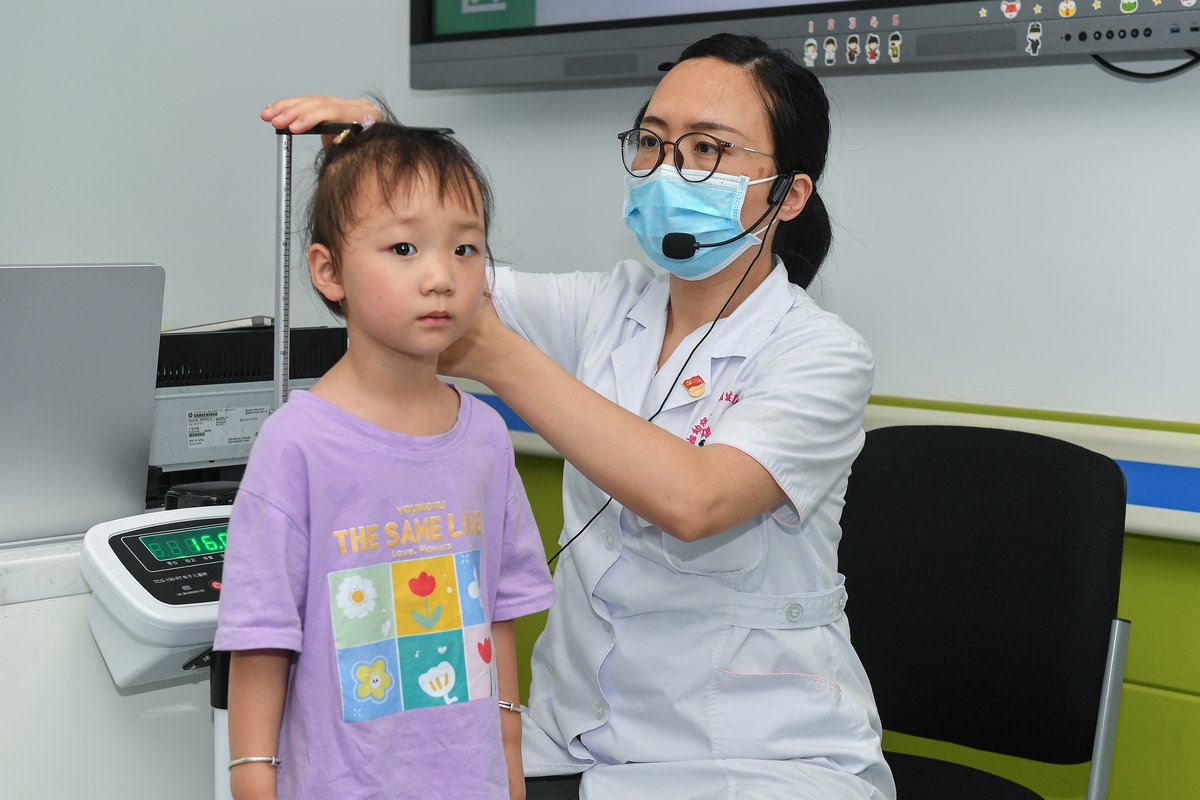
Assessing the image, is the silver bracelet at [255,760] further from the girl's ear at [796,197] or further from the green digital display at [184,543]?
the girl's ear at [796,197]

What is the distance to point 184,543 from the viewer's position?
Result: 47.5 inches

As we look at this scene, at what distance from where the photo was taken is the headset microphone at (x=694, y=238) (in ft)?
4.55

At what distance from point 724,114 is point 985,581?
698 mm

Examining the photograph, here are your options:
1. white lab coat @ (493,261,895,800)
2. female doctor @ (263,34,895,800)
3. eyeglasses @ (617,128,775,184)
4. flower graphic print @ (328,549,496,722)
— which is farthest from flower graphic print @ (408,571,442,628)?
eyeglasses @ (617,128,775,184)

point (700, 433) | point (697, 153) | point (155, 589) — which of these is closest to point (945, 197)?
point (697, 153)

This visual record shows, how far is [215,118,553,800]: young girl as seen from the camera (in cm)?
95

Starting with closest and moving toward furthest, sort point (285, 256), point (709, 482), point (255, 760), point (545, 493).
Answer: point (255, 760) < point (285, 256) < point (709, 482) < point (545, 493)

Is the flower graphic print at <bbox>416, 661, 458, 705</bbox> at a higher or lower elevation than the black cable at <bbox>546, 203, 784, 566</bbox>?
lower

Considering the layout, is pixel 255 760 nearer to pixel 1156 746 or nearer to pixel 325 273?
pixel 325 273

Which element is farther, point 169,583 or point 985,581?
point 985,581

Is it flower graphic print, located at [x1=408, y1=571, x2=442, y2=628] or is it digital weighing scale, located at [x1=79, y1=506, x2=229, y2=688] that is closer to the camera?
flower graphic print, located at [x1=408, y1=571, x2=442, y2=628]

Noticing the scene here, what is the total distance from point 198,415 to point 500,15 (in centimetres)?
117

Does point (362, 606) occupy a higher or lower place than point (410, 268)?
lower

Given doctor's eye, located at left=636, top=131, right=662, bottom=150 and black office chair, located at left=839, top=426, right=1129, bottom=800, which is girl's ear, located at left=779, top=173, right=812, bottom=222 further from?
black office chair, located at left=839, top=426, right=1129, bottom=800
